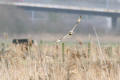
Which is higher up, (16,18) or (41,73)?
(41,73)

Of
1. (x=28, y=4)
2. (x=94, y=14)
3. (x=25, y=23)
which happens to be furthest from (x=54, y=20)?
(x=94, y=14)

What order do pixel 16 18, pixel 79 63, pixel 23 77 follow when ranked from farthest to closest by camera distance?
pixel 16 18 → pixel 79 63 → pixel 23 77

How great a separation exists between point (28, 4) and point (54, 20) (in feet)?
25.2

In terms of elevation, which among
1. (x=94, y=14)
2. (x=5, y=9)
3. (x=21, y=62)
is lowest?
(x=94, y=14)

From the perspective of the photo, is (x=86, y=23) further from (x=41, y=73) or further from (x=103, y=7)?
(x=41, y=73)

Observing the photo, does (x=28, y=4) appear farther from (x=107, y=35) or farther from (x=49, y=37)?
(x=107, y=35)

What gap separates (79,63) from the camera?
7617 mm

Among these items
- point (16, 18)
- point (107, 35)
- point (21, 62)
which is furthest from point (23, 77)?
point (16, 18)

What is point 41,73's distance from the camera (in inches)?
263

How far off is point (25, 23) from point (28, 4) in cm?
785

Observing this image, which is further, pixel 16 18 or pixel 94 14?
pixel 94 14

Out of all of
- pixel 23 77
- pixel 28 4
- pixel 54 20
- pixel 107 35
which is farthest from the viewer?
pixel 28 4

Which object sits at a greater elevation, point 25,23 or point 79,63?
point 79,63

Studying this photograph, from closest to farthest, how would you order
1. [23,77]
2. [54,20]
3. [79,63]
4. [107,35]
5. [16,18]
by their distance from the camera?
1. [23,77]
2. [79,63]
3. [107,35]
4. [16,18]
5. [54,20]
